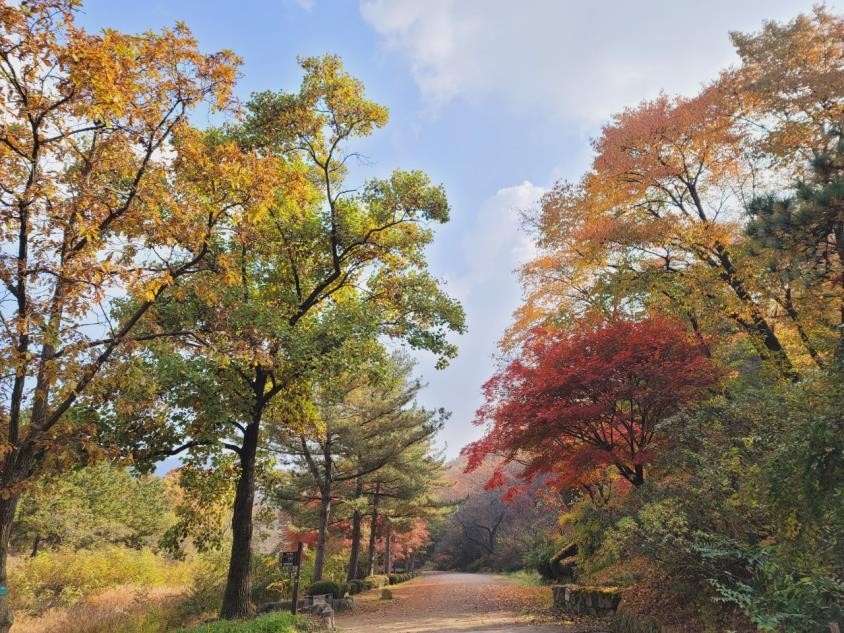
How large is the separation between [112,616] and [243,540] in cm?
724

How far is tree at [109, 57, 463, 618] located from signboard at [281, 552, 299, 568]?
0.92 m

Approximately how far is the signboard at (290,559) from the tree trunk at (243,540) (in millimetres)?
753

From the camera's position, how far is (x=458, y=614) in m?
11.6

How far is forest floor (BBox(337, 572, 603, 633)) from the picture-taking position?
9.07 m

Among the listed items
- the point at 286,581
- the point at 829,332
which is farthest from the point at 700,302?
the point at 286,581

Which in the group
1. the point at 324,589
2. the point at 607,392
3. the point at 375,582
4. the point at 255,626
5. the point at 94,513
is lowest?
the point at 375,582

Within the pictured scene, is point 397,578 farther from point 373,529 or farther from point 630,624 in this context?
point 630,624

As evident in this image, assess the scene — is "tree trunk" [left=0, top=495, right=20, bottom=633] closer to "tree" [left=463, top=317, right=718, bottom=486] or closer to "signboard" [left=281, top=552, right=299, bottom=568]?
"signboard" [left=281, top=552, right=299, bottom=568]

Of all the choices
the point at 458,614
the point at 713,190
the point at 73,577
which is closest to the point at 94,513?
the point at 73,577

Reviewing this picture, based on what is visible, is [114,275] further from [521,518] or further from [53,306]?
[521,518]

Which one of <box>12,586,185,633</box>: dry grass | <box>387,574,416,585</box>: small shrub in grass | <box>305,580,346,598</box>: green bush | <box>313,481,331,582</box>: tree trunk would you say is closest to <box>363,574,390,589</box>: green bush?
<box>387,574,416,585</box>: small shrub in grass

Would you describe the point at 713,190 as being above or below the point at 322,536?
above

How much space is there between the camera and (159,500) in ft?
88.1

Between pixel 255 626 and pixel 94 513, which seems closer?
pixel 255 626
